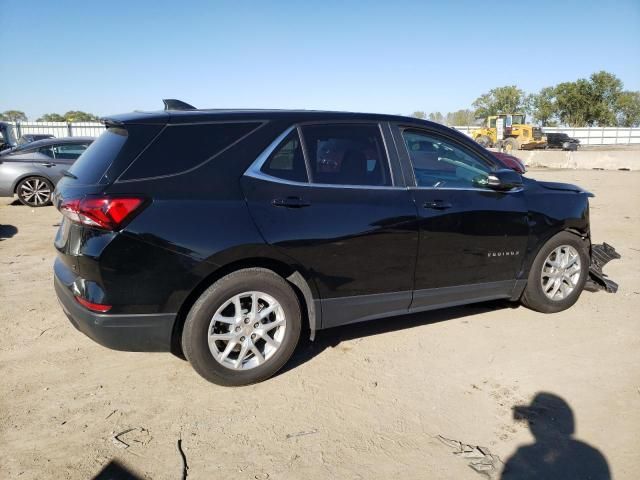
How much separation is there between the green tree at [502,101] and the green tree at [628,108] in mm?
11970

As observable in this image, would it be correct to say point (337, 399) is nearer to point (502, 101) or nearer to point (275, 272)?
point (275, 272)

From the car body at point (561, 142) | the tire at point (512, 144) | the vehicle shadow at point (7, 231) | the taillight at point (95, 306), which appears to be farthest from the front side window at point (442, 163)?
the car body at point (561, 142)

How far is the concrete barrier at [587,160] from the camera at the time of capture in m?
23.6

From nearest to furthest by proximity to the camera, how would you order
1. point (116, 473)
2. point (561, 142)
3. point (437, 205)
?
1. point (116, 473)
2. point (437, 205)
3. point (561, 142)

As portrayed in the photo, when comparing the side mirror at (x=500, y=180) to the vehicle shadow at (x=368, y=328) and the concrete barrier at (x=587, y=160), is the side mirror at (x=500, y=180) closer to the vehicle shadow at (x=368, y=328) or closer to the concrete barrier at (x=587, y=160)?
the vehicle shadow at (x=368, y=328)

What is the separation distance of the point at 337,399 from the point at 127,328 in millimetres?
1398

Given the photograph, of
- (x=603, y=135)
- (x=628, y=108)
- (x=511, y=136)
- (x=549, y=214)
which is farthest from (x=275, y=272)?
(x=628, y=108)

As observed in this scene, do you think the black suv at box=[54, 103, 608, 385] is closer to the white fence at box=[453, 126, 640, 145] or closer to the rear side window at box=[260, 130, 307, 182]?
the rear side window at box=[260, 130, 307, 182]

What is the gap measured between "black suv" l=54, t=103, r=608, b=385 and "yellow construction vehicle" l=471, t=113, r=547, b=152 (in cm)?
3535

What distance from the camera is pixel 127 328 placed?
10.4ft

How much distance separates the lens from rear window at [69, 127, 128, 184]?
10.5 ft

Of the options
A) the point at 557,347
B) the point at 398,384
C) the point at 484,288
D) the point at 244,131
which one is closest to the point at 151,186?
the point at 244,131

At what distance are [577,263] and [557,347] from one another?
1.17m

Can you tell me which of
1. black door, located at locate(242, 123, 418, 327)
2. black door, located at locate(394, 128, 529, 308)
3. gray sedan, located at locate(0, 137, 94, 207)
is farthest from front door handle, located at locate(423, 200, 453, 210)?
gray sedan, located at locate(0, 137, 94, 207)
